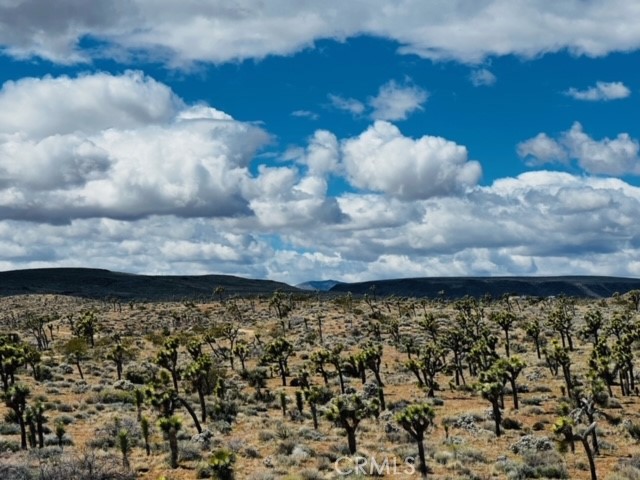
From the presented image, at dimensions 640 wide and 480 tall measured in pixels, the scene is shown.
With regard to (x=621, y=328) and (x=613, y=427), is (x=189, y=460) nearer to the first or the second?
(x=613, y=427)

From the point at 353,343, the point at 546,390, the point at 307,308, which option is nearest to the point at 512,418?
the point at 546,390

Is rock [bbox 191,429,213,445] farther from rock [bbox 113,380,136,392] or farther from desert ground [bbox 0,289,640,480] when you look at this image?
rock [bbox 113,380,136,392]

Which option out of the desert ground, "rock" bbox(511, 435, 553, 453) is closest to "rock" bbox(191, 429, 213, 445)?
the desert ground

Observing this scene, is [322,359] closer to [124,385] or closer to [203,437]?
[124,385]

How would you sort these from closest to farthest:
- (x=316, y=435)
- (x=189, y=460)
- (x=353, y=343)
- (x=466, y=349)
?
(x=189, y=460)
(x=316, y=435)
(x=466, y=349)
(x=353, y=343)

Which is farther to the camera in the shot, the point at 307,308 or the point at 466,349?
the point at 307,308

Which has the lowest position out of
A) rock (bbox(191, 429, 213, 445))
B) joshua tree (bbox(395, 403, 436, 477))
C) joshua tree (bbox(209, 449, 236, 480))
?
rock (bbox(191, 429, 213, 445))

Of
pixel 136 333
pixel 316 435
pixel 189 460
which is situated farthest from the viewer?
pixel 136 333

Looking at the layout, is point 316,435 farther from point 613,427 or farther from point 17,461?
point 613,427

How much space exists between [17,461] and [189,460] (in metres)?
7.85

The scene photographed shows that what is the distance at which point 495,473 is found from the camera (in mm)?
27938

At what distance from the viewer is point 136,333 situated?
3767 inches

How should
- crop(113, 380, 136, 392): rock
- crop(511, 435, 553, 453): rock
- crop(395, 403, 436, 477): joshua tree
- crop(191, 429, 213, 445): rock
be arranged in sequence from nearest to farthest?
1. crop(395, 403, 436, 477): joshua tree
2. crop(511, 435, 553, 453): rock
3. crop(191, 429, 213, 445): rock
4. crop(113, 380, 136, 392): rock

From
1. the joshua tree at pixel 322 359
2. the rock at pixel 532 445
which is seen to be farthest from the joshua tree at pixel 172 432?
the joshua tree at pixel 322 359
